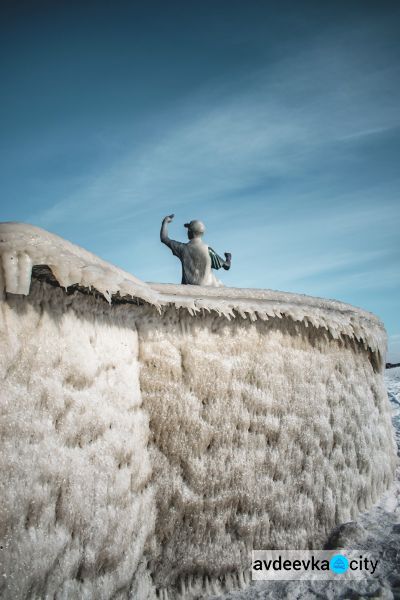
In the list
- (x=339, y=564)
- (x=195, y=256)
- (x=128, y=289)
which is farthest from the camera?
(x=195, y=256)

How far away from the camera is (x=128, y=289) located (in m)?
1.53

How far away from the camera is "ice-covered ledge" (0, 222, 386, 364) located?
4.13ft

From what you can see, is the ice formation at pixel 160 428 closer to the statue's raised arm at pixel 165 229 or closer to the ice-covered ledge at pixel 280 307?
the ice-covered ledge at pixel 280 307

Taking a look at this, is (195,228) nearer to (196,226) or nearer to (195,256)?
(196,226)

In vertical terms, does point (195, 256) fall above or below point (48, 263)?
above

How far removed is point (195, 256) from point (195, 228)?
0.27 metres

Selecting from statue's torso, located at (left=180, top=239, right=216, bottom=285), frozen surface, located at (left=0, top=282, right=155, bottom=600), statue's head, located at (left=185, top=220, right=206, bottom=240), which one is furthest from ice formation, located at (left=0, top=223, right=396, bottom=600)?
statue's head, located at (left=185, top=220, right=206, bottom=240)

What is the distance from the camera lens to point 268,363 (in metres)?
2.12

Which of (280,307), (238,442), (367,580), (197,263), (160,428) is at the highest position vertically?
(197,263)

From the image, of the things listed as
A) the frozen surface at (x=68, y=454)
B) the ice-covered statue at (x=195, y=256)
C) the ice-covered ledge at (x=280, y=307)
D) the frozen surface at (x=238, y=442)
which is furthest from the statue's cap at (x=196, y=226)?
the frozen surface at (x=68, y=454)

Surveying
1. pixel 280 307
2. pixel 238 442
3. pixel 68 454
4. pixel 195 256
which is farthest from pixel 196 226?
pixel 68 454

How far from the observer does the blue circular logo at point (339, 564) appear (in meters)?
2.01

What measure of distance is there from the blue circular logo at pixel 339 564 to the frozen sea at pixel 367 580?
7 centimetres

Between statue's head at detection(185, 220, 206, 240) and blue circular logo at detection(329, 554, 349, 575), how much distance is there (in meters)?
2.56
